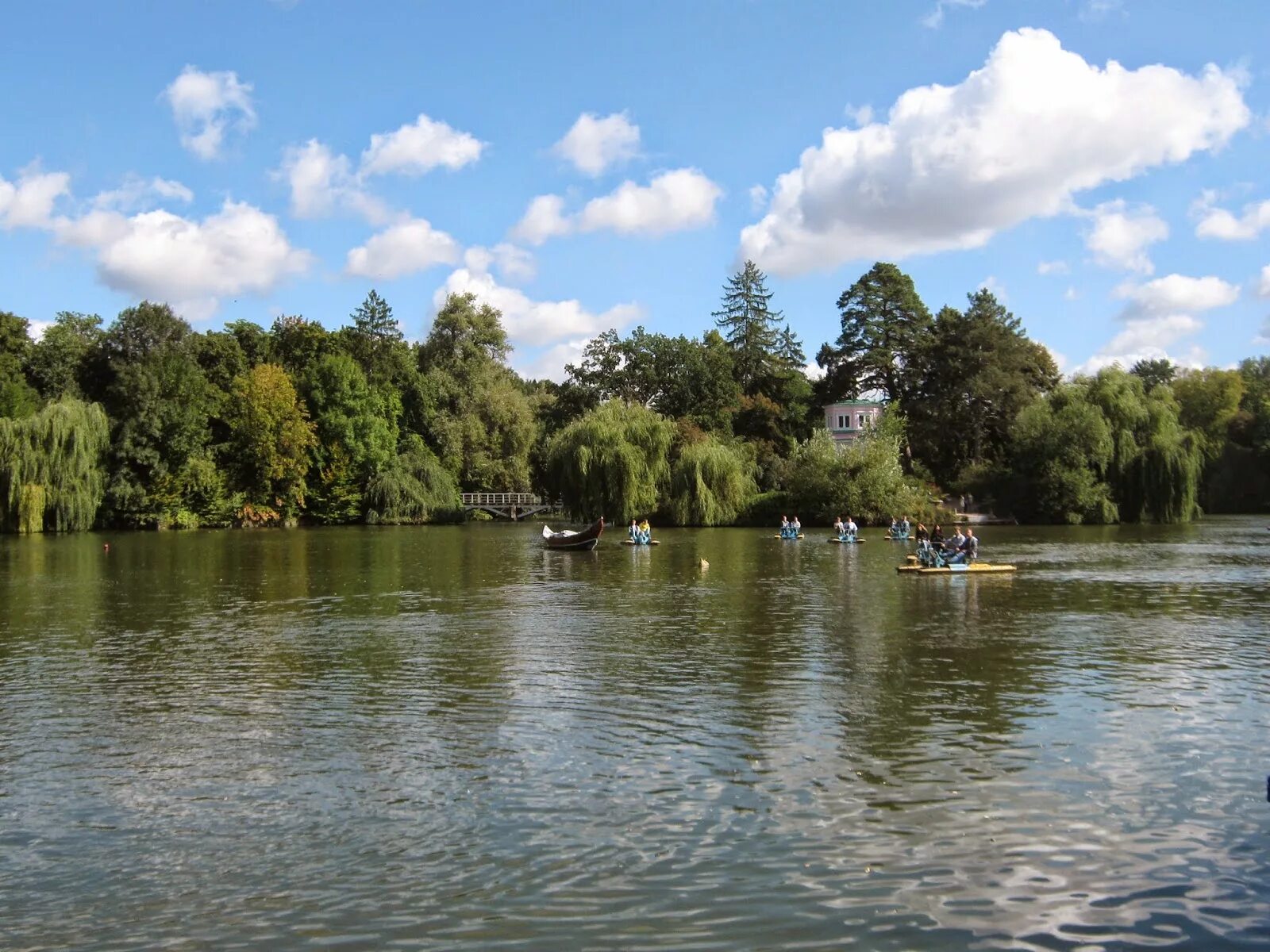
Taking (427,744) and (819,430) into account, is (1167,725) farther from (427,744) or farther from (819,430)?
(819,430)

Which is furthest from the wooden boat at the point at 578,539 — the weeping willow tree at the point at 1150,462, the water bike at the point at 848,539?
the weeping willow tree at the point at 1150,462

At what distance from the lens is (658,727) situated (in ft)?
43.8

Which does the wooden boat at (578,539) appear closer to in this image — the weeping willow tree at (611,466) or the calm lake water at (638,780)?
the weeping willow tree at (611,466)

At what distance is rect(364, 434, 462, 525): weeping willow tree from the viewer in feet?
253

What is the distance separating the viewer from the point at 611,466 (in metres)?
66.2

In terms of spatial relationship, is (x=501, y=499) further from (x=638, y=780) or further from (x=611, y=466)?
(x=638, y=780)

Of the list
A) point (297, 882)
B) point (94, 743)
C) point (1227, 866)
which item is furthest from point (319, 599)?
point (1227, 866)

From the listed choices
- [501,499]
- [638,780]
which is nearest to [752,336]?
[501,499]

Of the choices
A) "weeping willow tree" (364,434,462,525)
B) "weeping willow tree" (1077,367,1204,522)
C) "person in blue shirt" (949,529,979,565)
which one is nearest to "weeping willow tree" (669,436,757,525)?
"weeping willow tree" (364,434,462,525)

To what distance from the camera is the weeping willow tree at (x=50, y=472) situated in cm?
6003

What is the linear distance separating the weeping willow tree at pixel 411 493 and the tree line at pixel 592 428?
0.66 feet

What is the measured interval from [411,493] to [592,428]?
16802 millimetres

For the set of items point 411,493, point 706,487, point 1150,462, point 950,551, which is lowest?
point 950,551

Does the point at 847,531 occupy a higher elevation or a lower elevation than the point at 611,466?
lower
